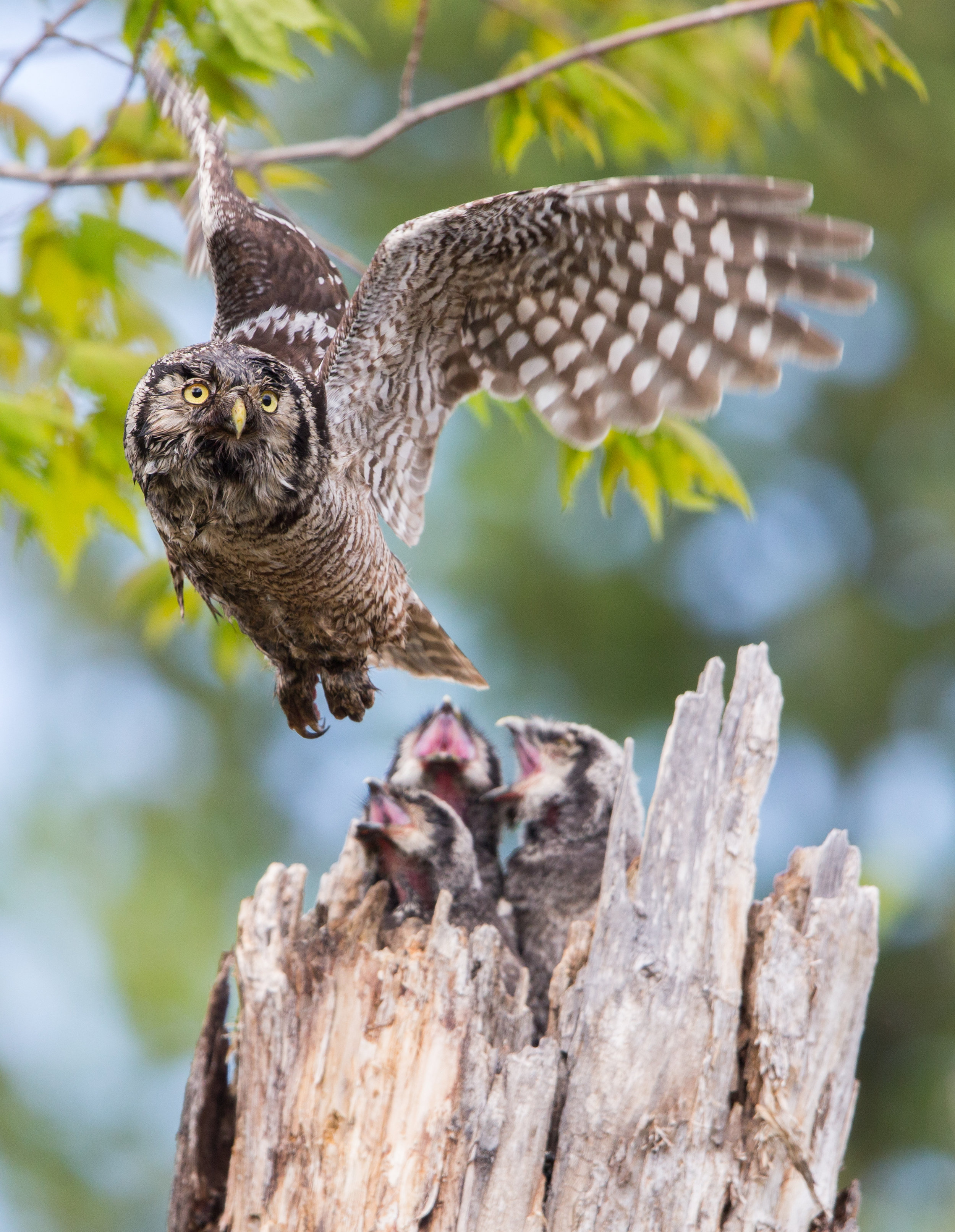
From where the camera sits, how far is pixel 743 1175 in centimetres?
277

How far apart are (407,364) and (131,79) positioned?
3.27 ft

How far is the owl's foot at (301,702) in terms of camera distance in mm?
3061

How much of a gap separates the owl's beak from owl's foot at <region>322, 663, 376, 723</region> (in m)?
0.71

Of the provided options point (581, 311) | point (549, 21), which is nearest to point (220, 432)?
point (581, 311)

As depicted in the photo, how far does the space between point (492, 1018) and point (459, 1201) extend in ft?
1.35

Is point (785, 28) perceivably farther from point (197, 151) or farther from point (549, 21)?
point (197, 151)

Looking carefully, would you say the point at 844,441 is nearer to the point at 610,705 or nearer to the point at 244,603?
the point at 610,705

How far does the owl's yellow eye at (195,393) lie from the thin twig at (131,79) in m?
0.95

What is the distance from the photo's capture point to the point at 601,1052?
9.18ft

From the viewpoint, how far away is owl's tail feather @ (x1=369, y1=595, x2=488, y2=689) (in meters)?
3.40

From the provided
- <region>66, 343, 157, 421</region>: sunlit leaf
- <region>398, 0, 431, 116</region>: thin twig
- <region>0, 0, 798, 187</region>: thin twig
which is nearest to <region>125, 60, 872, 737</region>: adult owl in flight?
<region>0, 0, 798, 187</region>: thin twig

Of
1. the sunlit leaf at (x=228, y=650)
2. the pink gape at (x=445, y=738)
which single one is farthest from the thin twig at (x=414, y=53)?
the pink gape at (x=445, y=738)

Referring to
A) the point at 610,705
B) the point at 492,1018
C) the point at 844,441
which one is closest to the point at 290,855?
the point at 610,705

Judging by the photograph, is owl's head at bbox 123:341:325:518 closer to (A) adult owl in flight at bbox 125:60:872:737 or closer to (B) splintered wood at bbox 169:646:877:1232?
(A) adult owl in flight at bbox 125:60:872:737
